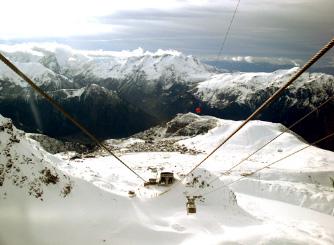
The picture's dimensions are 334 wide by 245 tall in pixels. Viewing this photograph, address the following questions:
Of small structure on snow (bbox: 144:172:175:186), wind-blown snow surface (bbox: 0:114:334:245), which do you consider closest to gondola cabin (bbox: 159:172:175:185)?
small structure on snow (bbox: 144:172:175:186)

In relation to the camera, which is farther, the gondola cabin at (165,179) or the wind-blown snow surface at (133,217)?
the gondola cabin at (165,179)

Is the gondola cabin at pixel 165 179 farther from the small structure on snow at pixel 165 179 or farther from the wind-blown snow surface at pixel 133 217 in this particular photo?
the wind-blown snow surface at pixel 133 217

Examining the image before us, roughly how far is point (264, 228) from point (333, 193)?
28098mm

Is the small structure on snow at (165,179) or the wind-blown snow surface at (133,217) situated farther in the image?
the small structure on snow at (165,179)

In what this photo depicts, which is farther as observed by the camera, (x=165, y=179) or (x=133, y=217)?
(x=165, y=179)

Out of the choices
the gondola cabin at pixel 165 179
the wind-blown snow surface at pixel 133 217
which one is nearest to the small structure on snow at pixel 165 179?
the gondola cabin at pixel 165 179

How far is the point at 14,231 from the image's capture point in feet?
48.9

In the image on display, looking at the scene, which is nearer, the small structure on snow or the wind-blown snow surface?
the wind-blown snow surface

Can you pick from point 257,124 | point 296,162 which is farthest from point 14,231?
point 257,124

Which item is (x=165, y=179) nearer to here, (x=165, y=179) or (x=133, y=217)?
(x=165, y=179)

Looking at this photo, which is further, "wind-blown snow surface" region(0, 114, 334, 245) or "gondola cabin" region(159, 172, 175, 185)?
→ "gondola cabin" region(159, 172, 175, 185)

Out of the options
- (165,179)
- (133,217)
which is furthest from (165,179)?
(133,217)

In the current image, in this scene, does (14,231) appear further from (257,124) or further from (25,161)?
(257,124)

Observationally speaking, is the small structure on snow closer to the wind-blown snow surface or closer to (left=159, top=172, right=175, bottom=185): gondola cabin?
(left=159, top=172, right=175, bottom=185): gondola cabin
